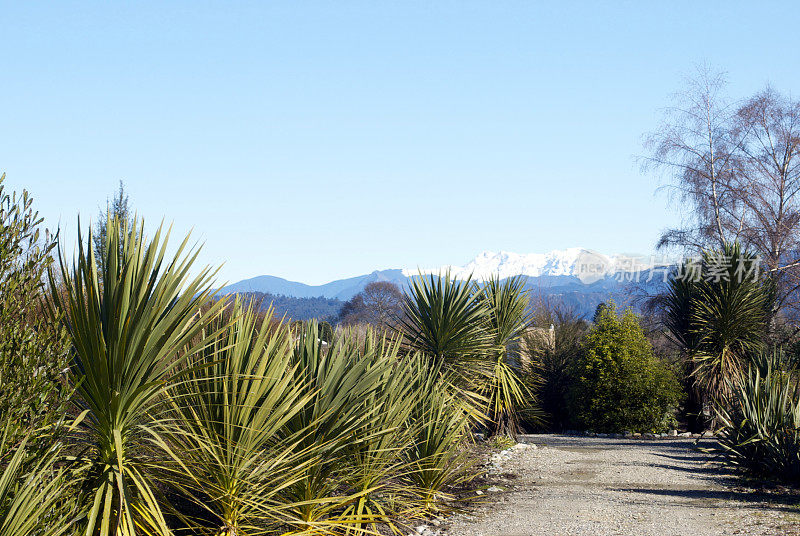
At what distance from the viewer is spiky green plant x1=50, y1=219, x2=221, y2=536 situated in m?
3.89

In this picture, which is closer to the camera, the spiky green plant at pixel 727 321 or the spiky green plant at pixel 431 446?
the spiky green plant at pixel 431 446

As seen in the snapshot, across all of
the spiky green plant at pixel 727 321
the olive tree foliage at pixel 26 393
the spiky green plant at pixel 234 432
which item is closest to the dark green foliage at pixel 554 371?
the spiky green plant at pixel 727 321

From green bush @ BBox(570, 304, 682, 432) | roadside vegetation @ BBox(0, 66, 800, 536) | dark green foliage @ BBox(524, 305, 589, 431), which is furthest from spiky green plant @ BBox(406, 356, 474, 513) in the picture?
dark green foliage @ BBox(524, 305, 589, 431)

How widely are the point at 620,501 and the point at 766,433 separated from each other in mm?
2670

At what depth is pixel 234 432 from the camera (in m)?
4.77

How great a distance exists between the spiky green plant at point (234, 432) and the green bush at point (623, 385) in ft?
41.9

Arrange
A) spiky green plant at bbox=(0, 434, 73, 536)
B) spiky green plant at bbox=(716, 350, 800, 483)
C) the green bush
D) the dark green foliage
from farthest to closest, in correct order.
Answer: the dark green foliage < the green bush < spiky green plant at bbox=(716, 350, 800, 483) < spiky green plant at bbox=(0, 434, 73, 536)

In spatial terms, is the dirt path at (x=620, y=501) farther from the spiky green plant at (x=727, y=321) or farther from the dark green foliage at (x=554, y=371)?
the dark green foliage at (x=554, y=371)

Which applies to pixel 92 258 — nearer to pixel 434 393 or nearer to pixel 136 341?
pixel 136 341

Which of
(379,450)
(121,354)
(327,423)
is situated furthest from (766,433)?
(121,354)

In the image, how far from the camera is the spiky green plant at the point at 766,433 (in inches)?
344

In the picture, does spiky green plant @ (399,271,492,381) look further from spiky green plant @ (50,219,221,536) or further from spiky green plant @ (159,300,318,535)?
spiky green plant @ (50,219,221,536)

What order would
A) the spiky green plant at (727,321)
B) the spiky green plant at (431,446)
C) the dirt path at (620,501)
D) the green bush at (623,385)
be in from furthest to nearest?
1. the green bush at (623,385)
2. the spiky green plant at (727,321)
3. the spiky green plant at (431,446)
4. the dirt path at (620,501)

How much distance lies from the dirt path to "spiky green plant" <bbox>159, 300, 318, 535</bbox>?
2.66 meters
